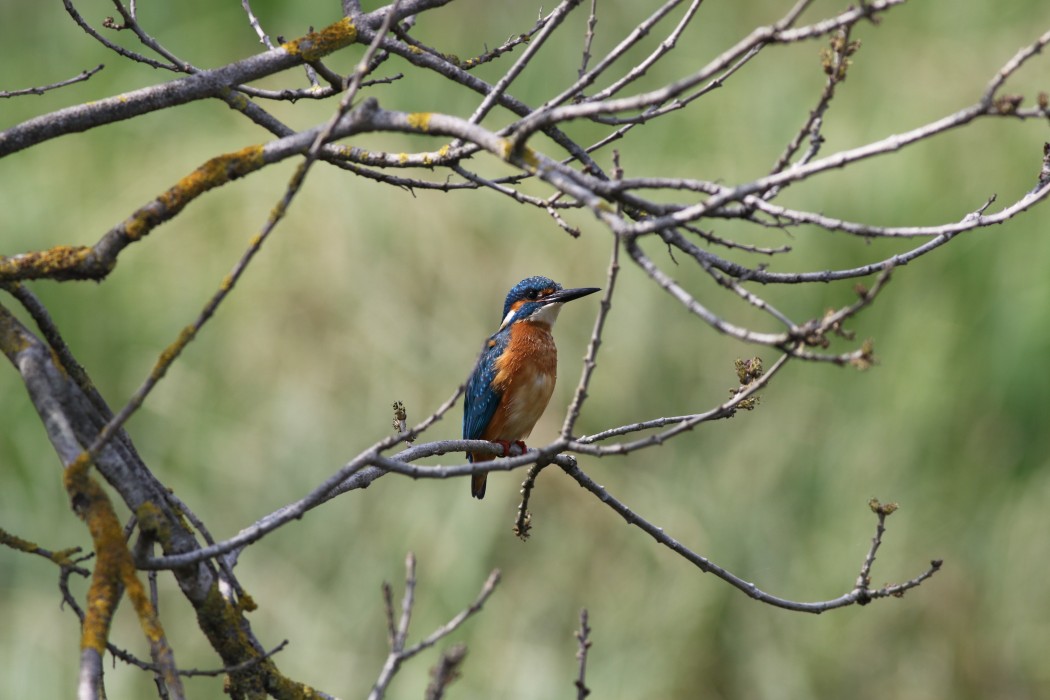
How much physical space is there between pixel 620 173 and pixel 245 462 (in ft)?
17.1

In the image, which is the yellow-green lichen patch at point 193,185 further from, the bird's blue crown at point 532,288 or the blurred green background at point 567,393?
the blurred green background at point 567,393

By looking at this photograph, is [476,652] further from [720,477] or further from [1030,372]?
[1030,372]

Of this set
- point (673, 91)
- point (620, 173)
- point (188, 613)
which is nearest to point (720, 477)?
point (188, 613)

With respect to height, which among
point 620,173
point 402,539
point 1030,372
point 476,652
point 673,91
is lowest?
point 673,91

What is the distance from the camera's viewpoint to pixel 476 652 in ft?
Answer: 21.5

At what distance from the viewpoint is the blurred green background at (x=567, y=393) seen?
661cm

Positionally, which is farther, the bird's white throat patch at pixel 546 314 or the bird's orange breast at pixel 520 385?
the bird's white throat patch at pixel 546 314

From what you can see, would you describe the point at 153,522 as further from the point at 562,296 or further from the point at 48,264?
the point at 562,296

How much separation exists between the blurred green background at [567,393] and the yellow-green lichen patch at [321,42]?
3.86m

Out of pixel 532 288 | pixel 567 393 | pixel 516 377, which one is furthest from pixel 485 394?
pixel 567 393

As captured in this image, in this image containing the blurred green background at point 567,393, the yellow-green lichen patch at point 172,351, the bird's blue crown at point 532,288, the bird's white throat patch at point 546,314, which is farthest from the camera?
the blurred green background at point 567,393

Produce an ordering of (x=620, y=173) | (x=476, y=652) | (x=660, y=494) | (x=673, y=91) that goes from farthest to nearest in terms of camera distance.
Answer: (x=660, y=494) < (x=476, y=652) < (x=620, y=173) < (x=673, y=91)

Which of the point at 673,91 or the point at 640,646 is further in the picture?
the point at 640,646

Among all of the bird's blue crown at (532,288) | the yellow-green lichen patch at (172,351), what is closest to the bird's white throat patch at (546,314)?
the bird's blue crown at (532,288)
